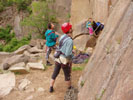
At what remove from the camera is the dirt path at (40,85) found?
447cm

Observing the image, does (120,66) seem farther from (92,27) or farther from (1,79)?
(92,27)

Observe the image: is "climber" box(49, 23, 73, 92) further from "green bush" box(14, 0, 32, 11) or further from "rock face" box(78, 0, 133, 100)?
"green bush" box(14, 0, 32, 11)

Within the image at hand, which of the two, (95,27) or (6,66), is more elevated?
(95,27)

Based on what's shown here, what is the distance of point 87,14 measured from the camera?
34.2 feet

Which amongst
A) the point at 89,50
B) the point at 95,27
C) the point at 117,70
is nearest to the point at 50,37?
the point at 95,27

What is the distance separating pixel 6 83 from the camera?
5.36 m

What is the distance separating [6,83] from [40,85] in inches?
39.7

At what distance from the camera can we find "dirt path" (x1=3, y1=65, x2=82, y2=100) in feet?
14.7

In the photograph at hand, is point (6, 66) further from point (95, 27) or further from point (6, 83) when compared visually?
point (95, 27)

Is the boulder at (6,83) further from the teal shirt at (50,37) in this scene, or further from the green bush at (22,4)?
the green bush at (22,4)

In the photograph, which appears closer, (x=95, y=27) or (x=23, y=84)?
(x=23, y=84)

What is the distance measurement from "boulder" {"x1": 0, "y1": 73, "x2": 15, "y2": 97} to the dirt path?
0.13 m

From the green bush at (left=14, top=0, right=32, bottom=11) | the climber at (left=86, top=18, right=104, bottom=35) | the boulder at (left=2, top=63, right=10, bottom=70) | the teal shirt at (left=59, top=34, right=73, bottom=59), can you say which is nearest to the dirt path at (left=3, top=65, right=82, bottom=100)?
the teal shirt at (left=59, top=34, right=73, bottom=59)

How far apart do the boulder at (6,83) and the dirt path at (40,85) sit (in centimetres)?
13
